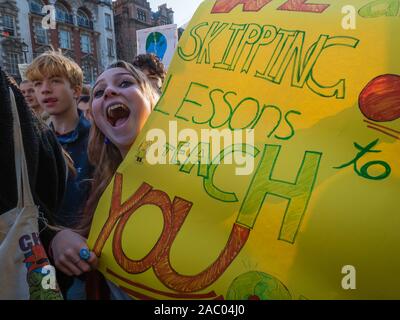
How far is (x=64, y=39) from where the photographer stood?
25.6 meters

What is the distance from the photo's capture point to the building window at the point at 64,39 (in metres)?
25.2

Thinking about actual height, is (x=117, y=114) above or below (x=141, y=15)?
below

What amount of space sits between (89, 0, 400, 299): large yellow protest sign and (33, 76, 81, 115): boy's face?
51.1 inches

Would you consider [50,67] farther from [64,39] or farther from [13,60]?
[64,39]

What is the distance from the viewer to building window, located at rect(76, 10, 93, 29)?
2655 centimetres

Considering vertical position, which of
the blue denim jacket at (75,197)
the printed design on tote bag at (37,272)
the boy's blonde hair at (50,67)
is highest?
the boy's blonde hair at (50,67)

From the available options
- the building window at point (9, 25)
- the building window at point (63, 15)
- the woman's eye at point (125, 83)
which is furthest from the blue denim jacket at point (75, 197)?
the building window at point (63, 15)

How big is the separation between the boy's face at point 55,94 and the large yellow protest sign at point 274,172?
4.26ft

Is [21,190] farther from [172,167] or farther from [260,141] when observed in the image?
[260,141]

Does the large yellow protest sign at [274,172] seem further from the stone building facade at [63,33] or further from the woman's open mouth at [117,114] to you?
the stone building facade at [63,33]

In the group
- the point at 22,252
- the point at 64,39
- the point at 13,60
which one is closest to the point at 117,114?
the point at 22,252

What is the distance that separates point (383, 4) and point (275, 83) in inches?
13.6

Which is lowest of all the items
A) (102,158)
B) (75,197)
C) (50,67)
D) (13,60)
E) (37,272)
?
(37,272)

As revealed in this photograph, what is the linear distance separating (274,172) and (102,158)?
79 centimetres
